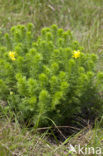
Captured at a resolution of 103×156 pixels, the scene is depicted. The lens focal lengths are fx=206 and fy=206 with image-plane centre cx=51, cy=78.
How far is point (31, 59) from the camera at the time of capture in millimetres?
2348

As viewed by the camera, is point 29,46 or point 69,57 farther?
point 29,46

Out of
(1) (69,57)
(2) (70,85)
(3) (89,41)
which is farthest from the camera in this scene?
(3) (89,41)

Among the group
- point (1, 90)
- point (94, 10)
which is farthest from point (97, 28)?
point (1, 90)

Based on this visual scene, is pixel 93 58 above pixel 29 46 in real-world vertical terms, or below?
below

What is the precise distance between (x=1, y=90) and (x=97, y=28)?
269cm

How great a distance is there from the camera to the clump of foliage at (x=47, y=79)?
2.11 m

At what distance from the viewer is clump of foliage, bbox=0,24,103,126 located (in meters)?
2.11

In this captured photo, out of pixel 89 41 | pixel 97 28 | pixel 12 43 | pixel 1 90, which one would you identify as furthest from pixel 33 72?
pixel 97 28

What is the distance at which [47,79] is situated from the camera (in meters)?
2.10

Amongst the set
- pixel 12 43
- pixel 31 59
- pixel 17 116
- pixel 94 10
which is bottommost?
pixel 17 116

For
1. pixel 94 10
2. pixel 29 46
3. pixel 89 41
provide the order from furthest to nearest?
1. pixel 94 10
2. pixel 89 41
3. pixel 29 46

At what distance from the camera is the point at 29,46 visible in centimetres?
263

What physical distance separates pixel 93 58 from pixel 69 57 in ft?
0.90

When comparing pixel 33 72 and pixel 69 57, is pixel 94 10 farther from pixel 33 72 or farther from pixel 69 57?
pixel 33 72
